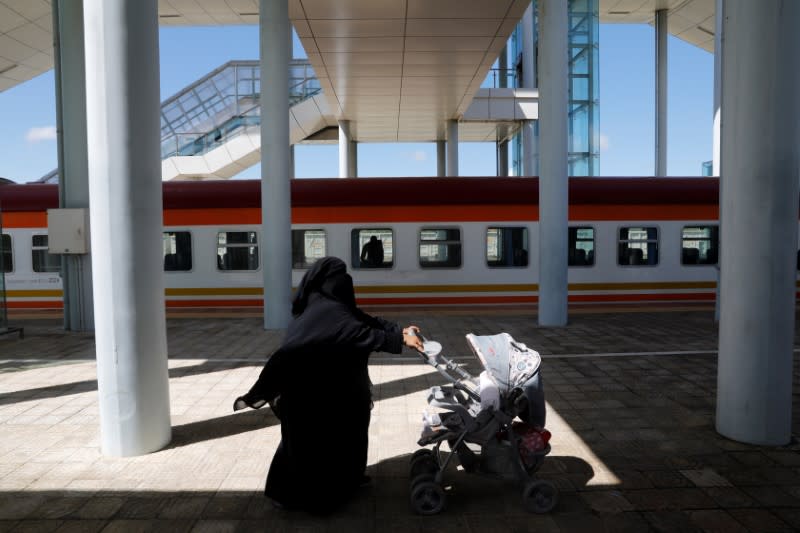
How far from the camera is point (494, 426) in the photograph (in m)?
3.53

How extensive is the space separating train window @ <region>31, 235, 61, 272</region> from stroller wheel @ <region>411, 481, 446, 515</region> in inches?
486

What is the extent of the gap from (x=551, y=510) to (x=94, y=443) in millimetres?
3710

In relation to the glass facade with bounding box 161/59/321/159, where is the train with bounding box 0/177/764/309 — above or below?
below

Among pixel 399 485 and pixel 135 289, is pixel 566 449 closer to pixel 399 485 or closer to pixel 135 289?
pixel 399 485

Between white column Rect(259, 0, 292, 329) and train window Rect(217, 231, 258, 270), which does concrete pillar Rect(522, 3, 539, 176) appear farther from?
white column Rect(259, 0, 292, 329)

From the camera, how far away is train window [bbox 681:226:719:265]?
12922 mm

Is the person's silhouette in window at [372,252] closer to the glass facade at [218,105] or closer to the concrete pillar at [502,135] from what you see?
the glass facade at [218,105]

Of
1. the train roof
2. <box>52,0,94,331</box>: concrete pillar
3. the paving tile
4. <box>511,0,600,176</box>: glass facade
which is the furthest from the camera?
<box>511,0,600,176</box>: glass facade

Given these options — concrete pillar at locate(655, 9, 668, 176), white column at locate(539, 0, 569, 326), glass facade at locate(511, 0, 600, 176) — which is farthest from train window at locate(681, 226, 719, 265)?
glass facade at locate(511, 0, 600, 176)

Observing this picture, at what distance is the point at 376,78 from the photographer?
15.5 m

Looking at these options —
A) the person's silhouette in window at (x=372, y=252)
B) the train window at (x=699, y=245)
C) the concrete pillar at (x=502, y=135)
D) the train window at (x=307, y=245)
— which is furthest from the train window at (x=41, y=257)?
the concrete pillar at (x=502, y=135)

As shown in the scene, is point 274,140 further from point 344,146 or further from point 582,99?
point 582,99

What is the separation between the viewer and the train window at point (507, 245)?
41.2 feet

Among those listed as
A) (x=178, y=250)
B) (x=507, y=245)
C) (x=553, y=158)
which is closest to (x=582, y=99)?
(x=507, y=245)
